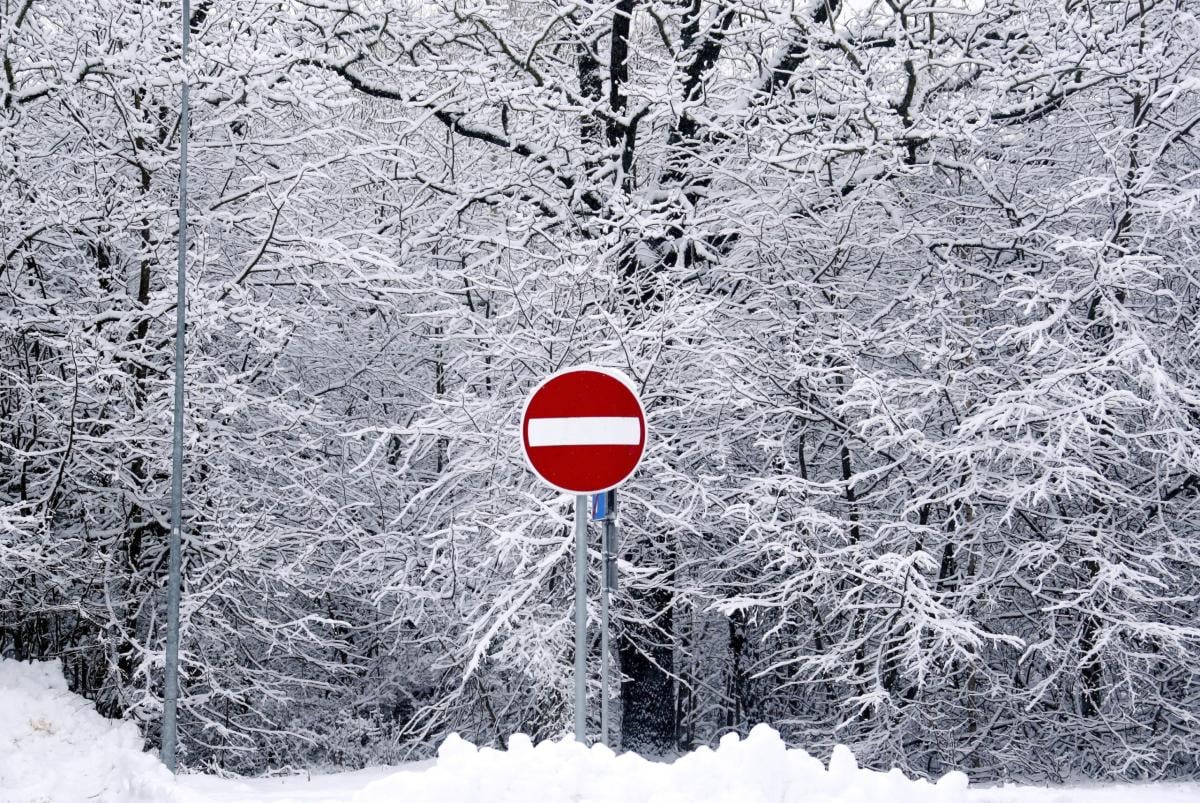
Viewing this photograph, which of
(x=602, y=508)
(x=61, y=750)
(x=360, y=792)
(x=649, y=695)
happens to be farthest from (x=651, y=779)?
(x=61, y=750)

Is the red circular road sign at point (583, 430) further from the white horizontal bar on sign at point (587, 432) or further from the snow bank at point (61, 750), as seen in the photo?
the snow bank at point (61, 750)

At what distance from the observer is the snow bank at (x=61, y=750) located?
7918 millimetres

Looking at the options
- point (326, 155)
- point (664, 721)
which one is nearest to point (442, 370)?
point (326, 155)

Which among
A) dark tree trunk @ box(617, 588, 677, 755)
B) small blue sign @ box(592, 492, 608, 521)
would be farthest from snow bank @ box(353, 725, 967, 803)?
dark tree trunk @ box(617, 588, 677, 755)

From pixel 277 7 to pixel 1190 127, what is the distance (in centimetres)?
869

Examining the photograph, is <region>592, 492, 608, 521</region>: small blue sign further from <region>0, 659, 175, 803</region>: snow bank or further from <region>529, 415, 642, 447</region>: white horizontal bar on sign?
<region>0, 659, 175, 803</region>: snow bank

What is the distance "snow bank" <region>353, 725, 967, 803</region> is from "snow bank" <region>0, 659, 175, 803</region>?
10.7ft

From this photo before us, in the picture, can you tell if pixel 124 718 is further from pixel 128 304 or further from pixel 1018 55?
pixel 1018 55

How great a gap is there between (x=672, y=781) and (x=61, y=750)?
21.2 ft

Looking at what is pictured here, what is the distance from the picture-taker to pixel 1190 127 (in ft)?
32.6

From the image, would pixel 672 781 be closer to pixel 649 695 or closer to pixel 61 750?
pixel 649 695

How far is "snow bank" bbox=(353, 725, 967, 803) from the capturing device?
503cm

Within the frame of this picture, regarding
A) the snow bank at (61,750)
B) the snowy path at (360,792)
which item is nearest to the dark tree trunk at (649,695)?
the snowy path at (360,792)

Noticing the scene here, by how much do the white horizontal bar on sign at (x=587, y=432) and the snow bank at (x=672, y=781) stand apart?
1.47 metres
